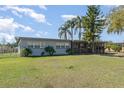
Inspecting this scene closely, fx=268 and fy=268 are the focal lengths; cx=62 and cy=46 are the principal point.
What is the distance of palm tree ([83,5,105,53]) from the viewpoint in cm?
3209

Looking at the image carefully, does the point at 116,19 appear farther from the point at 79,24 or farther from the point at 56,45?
the point at 79,24

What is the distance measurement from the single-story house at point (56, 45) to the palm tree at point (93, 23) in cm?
142

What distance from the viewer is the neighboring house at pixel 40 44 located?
27.0m

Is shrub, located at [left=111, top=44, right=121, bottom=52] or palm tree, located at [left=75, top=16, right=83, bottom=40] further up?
palm tree, located at [left=75, top=16, right=83, bottom=40]

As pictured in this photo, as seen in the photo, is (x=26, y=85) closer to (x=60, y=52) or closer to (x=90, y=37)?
(x=60, y=52)

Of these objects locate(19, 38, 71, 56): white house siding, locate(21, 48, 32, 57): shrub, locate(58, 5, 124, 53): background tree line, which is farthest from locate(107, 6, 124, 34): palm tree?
locate(21, 48, 32, 57): shrub

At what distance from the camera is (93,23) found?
32281mm

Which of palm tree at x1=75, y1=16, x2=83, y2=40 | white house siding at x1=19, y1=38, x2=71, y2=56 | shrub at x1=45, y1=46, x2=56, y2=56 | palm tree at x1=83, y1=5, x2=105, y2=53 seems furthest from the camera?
palm tree at x1=75, y1=16, x2=83, y2=40

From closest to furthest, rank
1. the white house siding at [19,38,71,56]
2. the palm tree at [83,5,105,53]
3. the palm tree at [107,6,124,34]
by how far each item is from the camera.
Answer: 1. the palm tree at [107,6,124,34]
2. the white house siding at [19,38,71,56]
3. the palm tree at [83,5,105,53]

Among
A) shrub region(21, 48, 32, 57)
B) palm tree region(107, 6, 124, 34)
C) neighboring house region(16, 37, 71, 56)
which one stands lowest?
shrub region(21, 48, 32, 57)

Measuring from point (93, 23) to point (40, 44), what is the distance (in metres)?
7.72

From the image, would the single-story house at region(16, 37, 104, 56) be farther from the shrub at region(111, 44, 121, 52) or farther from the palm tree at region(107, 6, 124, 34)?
the palm tree at region(107, 6, 124, 34)

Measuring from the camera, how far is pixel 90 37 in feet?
105

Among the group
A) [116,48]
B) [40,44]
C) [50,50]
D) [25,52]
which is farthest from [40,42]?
[116,48]
